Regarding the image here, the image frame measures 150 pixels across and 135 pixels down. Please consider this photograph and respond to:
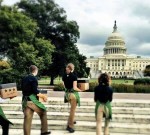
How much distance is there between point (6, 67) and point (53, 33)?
1467 cm

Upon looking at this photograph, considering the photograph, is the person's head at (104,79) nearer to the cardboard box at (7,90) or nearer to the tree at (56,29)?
the cardboard box at (7,90)

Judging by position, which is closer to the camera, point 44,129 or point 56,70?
point 44,129

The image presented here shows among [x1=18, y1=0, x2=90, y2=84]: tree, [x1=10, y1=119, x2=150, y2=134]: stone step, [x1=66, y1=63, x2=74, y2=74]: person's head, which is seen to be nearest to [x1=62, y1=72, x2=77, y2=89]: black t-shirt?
[x1=66, y1=63, x2=74, y2=74]: person's head

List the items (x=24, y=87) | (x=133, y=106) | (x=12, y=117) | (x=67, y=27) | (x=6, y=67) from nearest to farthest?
(x=24, y=87) → (x=12, y=117) → (x=133, y=106) → (x=6, y=67) → (x=67, y=27)

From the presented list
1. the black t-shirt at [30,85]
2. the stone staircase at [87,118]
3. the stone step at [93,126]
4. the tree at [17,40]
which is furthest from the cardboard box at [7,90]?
the tree at [17,40]

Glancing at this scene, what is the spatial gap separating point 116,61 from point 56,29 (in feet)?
385

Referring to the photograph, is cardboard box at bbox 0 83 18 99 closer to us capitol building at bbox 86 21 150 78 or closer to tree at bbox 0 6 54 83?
tree at bbox 0 6 54 83

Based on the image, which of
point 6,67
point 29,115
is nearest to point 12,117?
point 29,115

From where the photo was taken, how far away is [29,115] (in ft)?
27.1

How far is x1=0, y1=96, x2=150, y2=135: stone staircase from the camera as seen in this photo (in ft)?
31.2

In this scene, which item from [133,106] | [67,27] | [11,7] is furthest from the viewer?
[67,27]

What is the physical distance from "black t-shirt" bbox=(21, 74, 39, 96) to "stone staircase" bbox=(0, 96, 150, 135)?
64.5 inches

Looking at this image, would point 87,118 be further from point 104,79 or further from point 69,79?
point 104,79

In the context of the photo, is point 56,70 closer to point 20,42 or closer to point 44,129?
point 20,42
